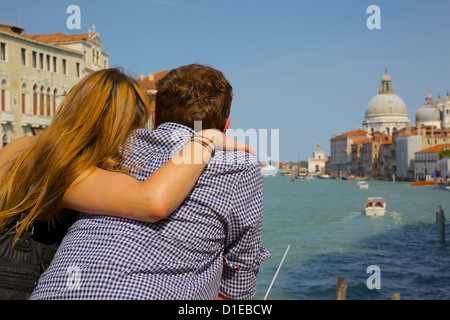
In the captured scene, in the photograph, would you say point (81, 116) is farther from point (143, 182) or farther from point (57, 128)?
point (143, 182)

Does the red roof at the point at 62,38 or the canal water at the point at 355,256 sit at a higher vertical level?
the red roof at the point at 62,38

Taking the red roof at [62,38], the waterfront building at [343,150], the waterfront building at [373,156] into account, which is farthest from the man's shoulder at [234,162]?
the waterfront building at [343,150]

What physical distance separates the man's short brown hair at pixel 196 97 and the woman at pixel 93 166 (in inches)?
1.5

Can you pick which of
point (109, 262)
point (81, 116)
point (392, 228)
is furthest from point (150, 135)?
point (392, 228)

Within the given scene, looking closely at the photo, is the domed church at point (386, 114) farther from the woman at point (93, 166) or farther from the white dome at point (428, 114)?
the woman at point (93, 166)

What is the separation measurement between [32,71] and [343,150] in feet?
230

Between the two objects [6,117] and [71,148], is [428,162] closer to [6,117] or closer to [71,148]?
[6,117]

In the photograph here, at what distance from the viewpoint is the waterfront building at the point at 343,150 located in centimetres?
8350

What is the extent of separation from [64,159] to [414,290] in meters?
9.23

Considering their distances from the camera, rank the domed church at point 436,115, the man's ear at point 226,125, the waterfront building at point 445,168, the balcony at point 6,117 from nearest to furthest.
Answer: the man's ear at point 226,125 → the balcony at point 6,117 → the waterfront building at point 445,168 → the domed church at point 436,115

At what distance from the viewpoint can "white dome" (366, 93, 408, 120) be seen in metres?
88.2

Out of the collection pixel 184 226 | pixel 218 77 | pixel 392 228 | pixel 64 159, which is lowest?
pixel 392 228

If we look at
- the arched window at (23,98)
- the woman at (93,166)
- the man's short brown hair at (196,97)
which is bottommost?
the woman at (93,166)

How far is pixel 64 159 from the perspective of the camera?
0.91 m
